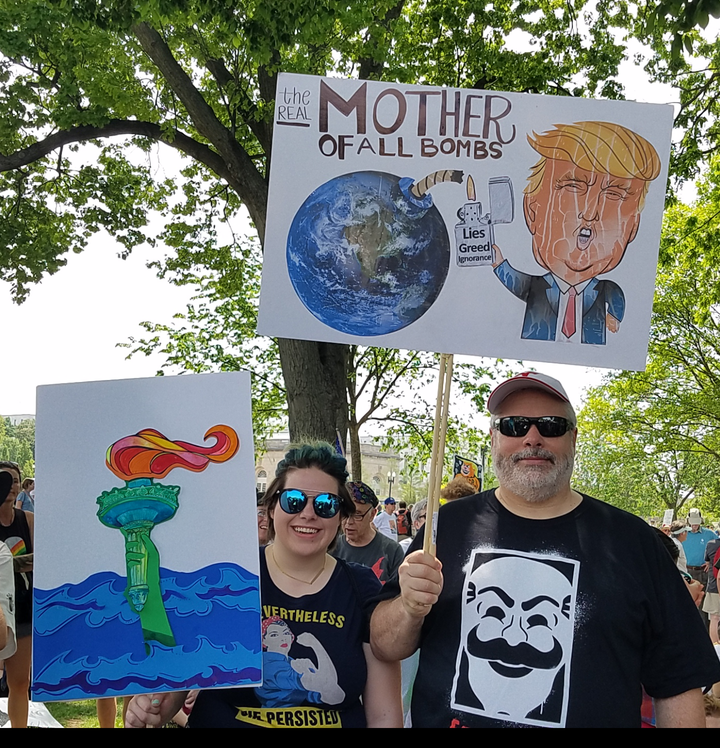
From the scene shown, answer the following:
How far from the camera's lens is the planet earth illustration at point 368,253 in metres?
2.63

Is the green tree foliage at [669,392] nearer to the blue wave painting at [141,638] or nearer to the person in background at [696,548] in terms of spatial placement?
the person in background at [696,548]

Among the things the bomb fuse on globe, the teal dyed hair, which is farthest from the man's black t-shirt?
the bomb fuse on globe

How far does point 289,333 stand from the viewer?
2605mm

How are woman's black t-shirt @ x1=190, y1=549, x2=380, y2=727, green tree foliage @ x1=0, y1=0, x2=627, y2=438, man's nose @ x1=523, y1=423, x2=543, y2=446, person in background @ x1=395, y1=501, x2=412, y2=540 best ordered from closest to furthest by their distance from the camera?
woman's black t-shirt @ x1=190, y1=549, x2=380, y2=727 → man's nose @ x1=523, y1=423, x2=543, y2=446 → green tree foliage @ x1=0, y1=0, x2=627, y2=438 → person in background @ x1=395, y1=501, x2=412, y2=540

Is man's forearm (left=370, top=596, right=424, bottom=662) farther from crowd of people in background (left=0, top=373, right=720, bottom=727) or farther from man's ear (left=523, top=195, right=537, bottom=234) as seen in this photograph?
man's ear (left=523, top=195, right=537, bottom=234)

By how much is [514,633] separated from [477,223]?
4.14 ft

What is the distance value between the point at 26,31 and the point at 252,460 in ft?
27.2

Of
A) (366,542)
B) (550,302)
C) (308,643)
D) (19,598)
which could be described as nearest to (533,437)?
(550,302)

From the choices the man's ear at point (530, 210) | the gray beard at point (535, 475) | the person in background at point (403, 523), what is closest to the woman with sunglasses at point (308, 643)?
the gray beard at point (535, 475)

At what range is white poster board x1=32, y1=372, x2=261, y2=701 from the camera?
87.9 inches

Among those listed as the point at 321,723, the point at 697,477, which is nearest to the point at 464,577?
the point at 321,723

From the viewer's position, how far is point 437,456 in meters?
2.27

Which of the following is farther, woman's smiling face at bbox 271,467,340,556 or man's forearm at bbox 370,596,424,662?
woman's smiling face at bbox 271,467,340,556
